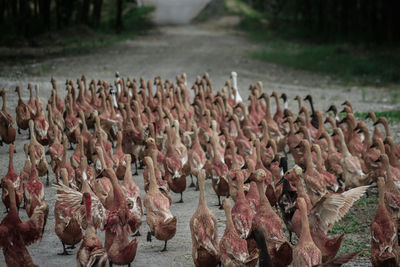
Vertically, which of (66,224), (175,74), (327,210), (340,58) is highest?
(327,210)

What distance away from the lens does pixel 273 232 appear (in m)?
7.66

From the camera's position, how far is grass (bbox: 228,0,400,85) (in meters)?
26.0

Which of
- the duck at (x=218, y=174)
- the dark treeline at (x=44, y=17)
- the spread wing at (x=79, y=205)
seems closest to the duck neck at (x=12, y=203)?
the spread wing at (x=79, y=205)

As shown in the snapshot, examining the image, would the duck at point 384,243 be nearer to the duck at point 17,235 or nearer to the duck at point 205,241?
the duck at point 205,241

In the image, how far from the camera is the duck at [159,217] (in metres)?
8.38

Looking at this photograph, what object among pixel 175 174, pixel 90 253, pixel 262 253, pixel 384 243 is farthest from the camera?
pixel 175 174

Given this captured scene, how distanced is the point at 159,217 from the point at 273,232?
5.79 feet

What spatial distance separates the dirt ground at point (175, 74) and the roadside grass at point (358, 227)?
601 millimetres

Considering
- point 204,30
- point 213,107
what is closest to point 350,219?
point 213,107

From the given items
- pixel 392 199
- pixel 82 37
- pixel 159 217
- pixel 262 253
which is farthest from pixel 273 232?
pixel 82 37

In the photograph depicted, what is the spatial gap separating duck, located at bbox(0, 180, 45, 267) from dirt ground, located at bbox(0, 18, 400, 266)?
56cm

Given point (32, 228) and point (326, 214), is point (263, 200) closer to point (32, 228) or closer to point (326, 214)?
point (326, 214)

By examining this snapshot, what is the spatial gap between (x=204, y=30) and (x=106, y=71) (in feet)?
65.2

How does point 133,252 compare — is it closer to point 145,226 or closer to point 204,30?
point 145,226
